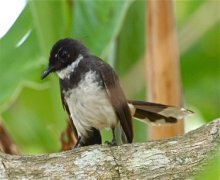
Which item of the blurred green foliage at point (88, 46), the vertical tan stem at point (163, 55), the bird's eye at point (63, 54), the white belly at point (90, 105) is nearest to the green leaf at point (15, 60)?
the blurred green foliage at point (88, 46)

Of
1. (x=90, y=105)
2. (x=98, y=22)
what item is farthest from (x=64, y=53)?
(x=98, y=22)

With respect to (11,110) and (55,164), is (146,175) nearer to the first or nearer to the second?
(55,164)

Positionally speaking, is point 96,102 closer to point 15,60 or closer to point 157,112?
point 157,112

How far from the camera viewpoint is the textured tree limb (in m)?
2.40

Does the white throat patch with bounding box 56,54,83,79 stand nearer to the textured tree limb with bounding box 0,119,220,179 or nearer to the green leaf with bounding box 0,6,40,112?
the green leaf with bounding box 0,6,40,112

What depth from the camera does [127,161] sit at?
2.46 m

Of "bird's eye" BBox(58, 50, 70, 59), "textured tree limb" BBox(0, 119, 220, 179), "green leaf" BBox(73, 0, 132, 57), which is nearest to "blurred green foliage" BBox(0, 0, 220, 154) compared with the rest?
"green leaf" BBox(73, 0, 132, 57)

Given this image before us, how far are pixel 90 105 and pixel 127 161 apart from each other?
1092 millimetres

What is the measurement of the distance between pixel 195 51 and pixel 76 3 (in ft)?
3.43

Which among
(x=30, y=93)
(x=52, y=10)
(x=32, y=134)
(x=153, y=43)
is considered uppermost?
(x=52, y=10)

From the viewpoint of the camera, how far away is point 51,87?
3.57 metres

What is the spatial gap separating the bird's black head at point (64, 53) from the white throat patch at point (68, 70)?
2cm

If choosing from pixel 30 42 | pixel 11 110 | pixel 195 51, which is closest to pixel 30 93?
pixel 11 110

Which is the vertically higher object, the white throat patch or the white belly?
the white throat patch
